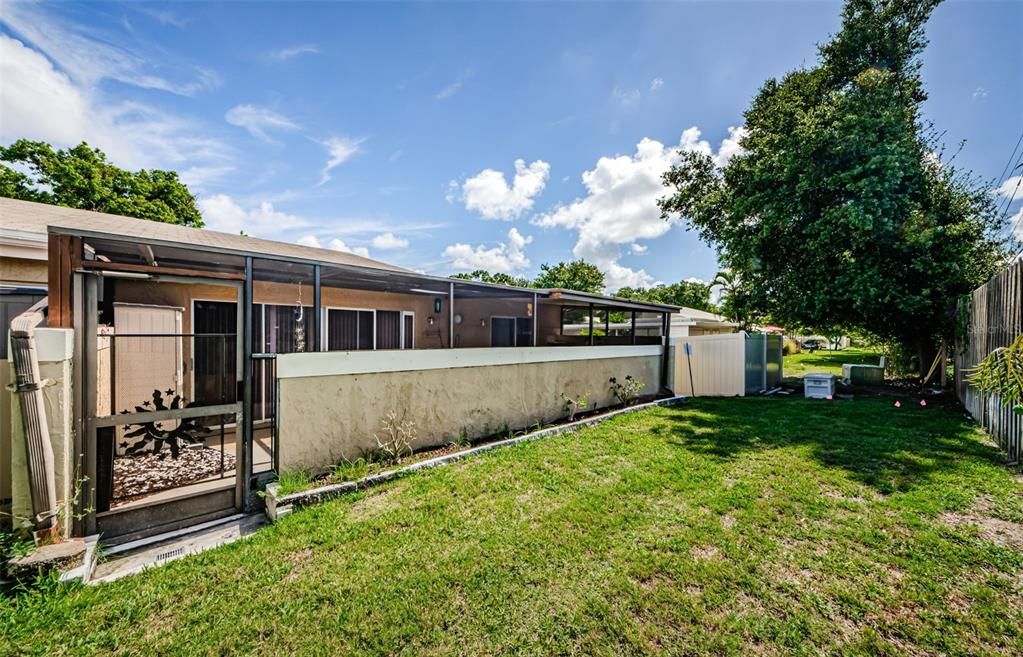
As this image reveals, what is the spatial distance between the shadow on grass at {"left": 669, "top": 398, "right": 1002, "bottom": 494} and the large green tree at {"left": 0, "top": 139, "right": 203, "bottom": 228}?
74.3ft

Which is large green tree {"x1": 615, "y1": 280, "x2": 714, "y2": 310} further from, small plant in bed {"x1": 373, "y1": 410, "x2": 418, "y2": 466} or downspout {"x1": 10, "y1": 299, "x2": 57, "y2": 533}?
downspout {"x1": 10, "y1": 299, "x2": 57, "y2": 533}

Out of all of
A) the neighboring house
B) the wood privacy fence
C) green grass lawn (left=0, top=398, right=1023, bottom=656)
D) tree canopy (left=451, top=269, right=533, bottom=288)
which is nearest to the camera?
green grass lawn (left=0, top=398, right=1023, bottom=656)

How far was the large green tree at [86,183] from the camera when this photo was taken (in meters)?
14.5

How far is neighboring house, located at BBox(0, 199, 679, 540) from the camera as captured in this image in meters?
3.32

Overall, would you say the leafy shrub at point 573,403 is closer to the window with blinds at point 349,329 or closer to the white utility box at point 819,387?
the window with blinds at point 349,329

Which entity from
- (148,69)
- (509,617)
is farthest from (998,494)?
(148,69)

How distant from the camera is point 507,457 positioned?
5.52 meters

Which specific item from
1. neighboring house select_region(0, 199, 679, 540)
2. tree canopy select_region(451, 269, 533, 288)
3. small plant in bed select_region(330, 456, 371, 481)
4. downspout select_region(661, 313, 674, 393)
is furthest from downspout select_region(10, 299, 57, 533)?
tree canopy select_region(451, 269, 533, 288)

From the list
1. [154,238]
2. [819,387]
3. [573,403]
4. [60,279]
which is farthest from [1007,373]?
[819,387]

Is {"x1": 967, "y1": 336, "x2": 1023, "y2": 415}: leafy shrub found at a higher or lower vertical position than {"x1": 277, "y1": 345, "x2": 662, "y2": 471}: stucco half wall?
higher

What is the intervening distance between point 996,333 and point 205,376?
445 inches

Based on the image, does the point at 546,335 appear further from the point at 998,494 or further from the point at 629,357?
the point at 998,494

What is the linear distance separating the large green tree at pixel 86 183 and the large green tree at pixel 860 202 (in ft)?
78.1

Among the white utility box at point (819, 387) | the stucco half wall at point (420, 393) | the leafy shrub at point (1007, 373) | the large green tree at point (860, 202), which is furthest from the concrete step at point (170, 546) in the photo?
the large green tree at point (860, 202)
